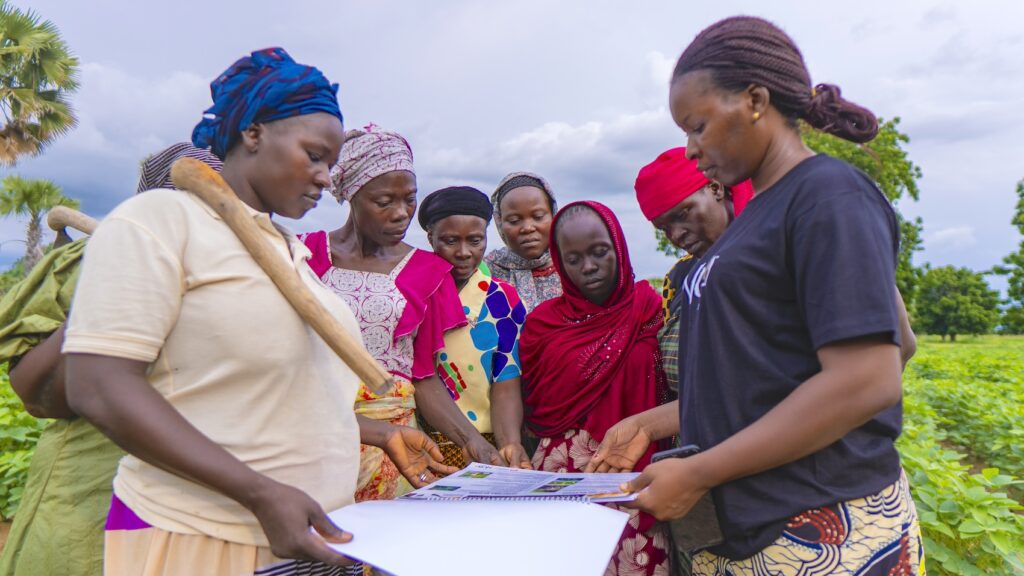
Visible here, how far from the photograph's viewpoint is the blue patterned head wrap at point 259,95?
4.83 feet

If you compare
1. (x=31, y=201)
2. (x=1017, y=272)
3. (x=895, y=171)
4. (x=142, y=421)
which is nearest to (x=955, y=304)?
(x=1017, y=272)

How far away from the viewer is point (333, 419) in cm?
145

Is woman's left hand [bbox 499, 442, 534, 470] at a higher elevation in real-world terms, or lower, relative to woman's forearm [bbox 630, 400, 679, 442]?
lower

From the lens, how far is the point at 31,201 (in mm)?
16406

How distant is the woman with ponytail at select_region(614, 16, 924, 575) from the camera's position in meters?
1.22

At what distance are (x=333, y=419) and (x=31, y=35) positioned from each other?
15.3 metres

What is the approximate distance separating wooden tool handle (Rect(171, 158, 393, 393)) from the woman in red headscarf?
122 cm

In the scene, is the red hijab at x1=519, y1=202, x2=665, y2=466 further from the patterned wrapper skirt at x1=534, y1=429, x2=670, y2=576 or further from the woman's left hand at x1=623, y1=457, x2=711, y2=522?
the woman's left hand at x1=623, y1=457, x2=711, y2=522

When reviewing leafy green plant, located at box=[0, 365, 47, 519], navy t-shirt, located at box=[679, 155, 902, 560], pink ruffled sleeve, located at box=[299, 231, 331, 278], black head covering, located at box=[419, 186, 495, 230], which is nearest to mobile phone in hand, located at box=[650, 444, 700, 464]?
navy t-shirt, located at box=[679, 155, 902, 560]

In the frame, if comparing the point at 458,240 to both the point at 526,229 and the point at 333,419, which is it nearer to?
the point at 526,229

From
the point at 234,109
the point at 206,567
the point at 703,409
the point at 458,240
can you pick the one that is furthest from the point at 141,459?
the point at 458,240

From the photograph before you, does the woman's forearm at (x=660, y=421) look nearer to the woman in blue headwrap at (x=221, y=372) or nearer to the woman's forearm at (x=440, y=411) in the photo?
the woman's forearm at (x=440, y=411)

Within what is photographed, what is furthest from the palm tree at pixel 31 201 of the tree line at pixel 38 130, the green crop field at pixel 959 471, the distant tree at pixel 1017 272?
the distant tree at pixel 1017 272

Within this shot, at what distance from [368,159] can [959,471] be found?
301 cm
